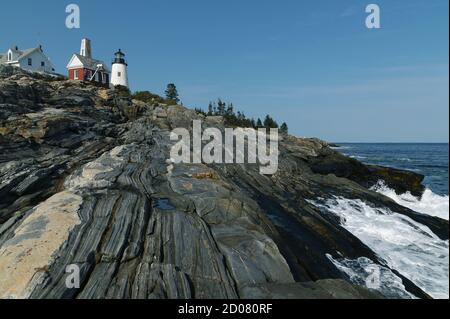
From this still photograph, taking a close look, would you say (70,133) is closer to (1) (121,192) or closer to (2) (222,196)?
(1) (121,192)

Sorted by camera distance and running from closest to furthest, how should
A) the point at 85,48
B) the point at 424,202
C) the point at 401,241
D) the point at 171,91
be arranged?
the point at 401,241
the point at 424,202
the point at 85,48
the point at 171,91

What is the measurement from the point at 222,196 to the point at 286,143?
29.2 m

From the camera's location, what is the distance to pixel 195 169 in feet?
65.3

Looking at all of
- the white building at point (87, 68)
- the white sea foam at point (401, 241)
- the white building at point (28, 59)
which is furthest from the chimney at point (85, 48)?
the white sea foam at point (401, 241)

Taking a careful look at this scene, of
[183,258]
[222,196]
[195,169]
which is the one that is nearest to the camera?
[183,258]

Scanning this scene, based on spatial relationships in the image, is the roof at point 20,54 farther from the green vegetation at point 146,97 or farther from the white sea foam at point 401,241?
the white sea foam at point 401,241

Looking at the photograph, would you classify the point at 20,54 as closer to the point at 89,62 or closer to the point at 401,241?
the point at 89,62

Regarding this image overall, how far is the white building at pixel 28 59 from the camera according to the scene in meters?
59.2

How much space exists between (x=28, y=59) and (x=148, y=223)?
6342 centimetres

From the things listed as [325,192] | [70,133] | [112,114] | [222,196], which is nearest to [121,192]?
[222,196]

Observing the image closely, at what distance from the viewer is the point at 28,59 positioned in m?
60.4

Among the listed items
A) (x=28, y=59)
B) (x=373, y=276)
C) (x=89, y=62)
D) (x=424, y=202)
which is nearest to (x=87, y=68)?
(x=89, y=62)

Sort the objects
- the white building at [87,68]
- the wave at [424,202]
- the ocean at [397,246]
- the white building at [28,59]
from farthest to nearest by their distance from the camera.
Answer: the white building at [28,59] → the white building at [87,68] → the wave at [424,202] → the ocean at [397,246]

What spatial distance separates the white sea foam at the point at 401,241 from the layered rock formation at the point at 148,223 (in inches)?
47.7
